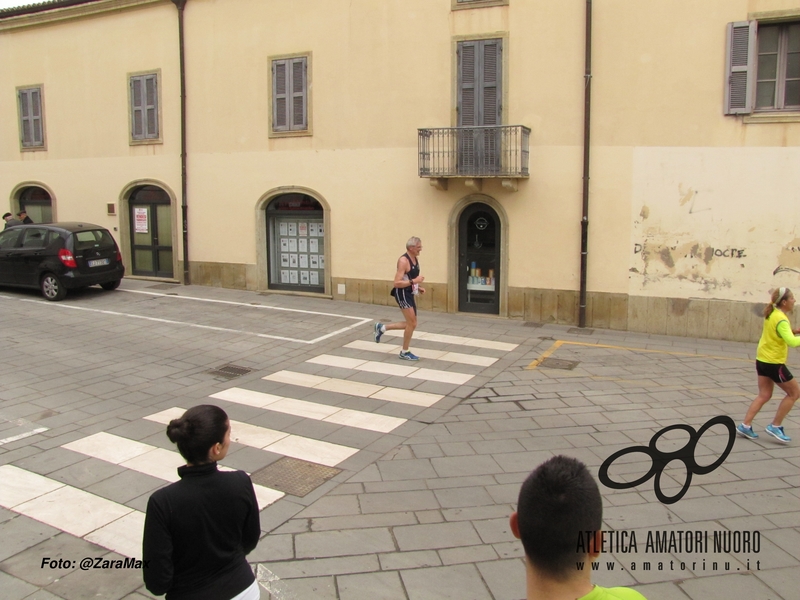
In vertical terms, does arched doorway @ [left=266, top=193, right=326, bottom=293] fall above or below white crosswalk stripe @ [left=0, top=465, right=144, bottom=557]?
above

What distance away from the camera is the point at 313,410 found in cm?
834

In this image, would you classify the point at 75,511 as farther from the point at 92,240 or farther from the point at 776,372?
the point at 92,240

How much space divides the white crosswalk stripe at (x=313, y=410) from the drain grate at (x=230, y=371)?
2.31ft

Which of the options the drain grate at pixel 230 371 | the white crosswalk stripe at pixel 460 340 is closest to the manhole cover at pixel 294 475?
the drain grate at pixel 230 371

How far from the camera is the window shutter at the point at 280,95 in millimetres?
16125

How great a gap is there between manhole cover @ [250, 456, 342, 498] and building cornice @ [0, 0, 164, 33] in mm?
14845

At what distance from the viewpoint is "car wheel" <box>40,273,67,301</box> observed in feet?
48.2

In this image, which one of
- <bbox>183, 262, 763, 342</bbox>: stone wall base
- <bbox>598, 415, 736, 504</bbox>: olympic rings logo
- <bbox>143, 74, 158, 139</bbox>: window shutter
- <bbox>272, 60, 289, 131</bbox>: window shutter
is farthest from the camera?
<bbox>143, 74, 158, 139</bbox>: window shutter

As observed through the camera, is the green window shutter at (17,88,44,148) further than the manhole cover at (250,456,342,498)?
Yes

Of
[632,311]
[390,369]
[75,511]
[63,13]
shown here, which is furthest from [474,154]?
[63,13]

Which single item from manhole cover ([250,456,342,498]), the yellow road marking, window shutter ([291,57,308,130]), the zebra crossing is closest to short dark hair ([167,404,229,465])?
the zebra crossing

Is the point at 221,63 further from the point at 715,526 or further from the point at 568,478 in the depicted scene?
the point at 568,478

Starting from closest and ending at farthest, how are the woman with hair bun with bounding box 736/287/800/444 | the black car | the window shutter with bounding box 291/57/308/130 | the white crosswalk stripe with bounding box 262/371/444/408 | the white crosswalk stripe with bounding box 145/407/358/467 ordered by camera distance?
the white crosswalk stripe with bounding box 145/407/358/467 → the woman with hair bun with bounding box 736/287/800/444 → the white crosswalk stripe with bounding box 262/371/444/408 → the black car → the window shutter with bounding box 291/57/308/130

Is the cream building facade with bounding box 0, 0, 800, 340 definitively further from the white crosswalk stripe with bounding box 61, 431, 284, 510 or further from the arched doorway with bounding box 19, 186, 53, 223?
the white crosswalk stripe with bounding box 61, 431, 284, 510
